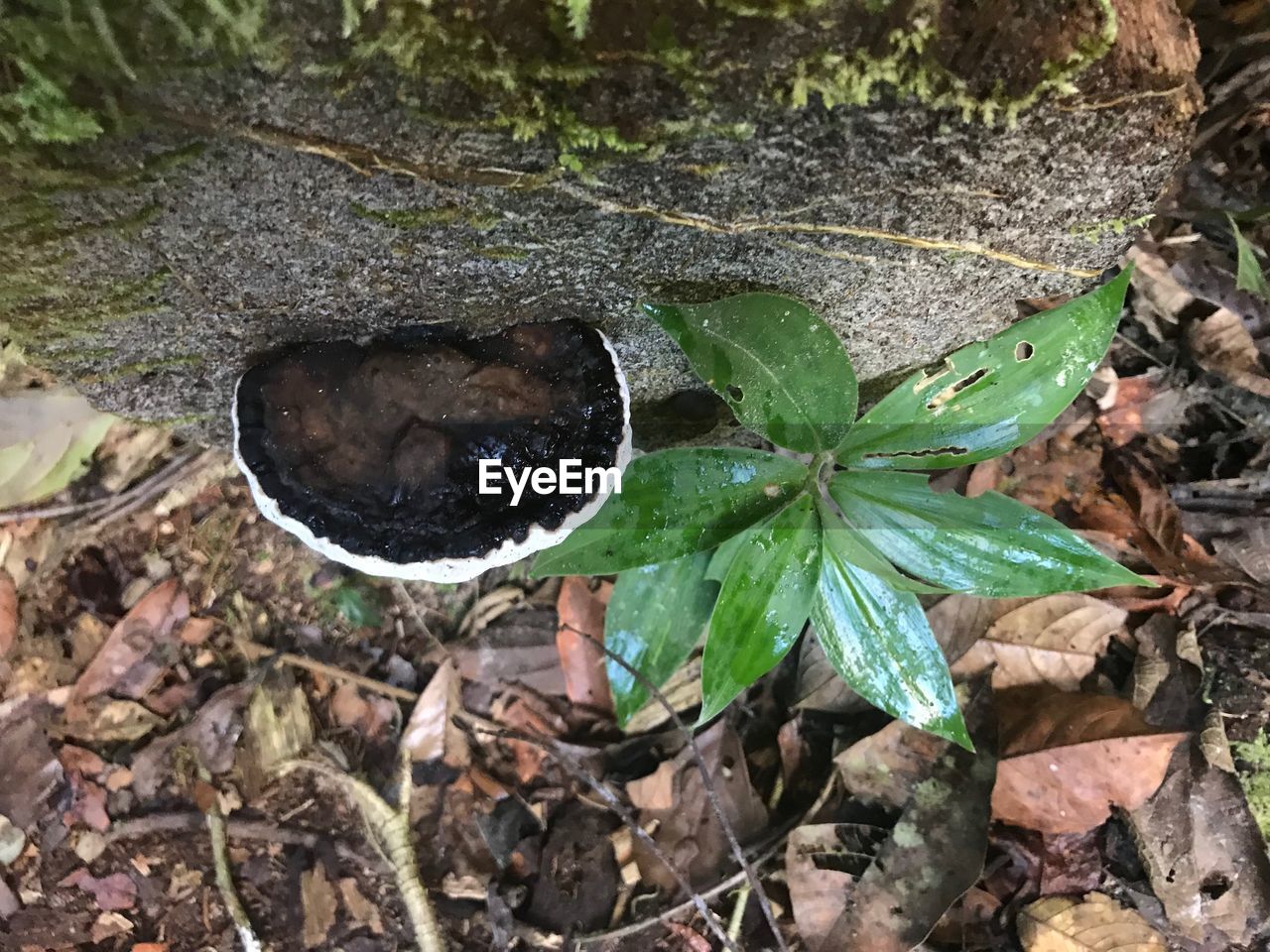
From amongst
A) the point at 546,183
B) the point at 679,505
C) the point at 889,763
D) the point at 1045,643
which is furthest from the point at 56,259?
the point at 1045,643

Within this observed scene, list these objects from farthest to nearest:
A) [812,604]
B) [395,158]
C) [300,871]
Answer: [300,871], [812,604], [395,158]

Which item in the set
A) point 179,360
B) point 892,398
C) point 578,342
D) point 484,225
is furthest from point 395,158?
point 892,398

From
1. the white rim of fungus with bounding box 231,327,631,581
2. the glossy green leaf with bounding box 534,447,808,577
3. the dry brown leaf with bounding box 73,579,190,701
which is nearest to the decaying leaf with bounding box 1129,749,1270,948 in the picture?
the glossy green leaf with bounding box 534,447,808,577

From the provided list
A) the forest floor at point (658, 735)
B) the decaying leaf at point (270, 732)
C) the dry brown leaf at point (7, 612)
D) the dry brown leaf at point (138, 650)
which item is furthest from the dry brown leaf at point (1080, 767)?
the dry brown leaf at point (7, 612)

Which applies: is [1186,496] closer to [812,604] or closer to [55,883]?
[812,604]

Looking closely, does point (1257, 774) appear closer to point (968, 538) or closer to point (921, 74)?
point (968, 538)

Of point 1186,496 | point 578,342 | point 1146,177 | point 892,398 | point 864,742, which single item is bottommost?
point 864,742
